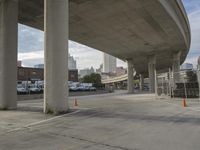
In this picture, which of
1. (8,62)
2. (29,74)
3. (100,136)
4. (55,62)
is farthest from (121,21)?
(29,74)

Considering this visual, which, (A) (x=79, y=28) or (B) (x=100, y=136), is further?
(A) (x=79, y=28)

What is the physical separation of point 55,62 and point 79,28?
74.0 feet

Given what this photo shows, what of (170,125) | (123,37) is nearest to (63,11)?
(170,125)

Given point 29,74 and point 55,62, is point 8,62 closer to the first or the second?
point 55,62

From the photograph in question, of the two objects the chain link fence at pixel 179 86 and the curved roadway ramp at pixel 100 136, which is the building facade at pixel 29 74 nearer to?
the chain link fence at pixel 179 86

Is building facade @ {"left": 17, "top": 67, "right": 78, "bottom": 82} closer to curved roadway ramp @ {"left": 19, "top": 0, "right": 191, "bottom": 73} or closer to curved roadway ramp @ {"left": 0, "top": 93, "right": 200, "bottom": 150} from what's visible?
curved roadway ramp @ {"left": 19, "top": 0, "right": 191, "bottom": 73}

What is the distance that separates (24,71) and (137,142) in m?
91.6

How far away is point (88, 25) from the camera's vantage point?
1423 inches

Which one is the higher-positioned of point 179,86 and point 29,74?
point 29,74

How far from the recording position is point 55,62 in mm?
15641

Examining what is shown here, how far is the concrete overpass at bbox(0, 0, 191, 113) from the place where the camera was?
15.8 m

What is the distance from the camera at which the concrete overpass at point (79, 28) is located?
15.8 m

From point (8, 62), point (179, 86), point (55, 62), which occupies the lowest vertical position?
point (179, 86)

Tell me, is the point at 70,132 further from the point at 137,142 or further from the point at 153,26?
the point at 153,26
